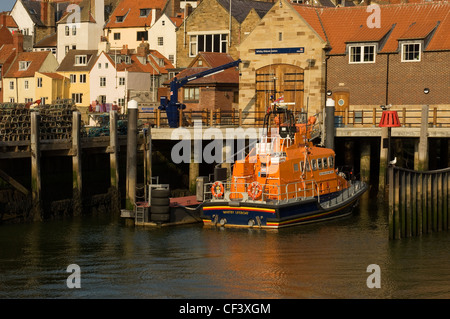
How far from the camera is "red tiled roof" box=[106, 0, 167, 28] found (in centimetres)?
9000

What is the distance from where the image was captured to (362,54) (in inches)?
1873

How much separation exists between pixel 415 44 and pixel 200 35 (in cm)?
2694

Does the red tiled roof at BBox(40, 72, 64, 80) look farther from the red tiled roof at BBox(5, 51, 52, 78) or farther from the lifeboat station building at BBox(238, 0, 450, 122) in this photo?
the lifeboat station building at BBox(238, 0, 450, 122)

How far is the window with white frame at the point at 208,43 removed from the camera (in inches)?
2714

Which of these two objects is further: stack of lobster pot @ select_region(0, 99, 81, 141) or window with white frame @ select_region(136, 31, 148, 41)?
window with white frame @ select_region(136, 31, 148, 41)

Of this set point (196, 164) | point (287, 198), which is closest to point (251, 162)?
point (287, 198)

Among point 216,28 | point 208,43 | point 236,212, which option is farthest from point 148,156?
point 208,43

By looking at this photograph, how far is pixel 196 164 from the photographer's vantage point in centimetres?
4131

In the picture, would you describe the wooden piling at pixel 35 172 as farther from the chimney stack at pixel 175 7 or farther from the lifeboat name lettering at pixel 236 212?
the chimney stack at pixel 175 7

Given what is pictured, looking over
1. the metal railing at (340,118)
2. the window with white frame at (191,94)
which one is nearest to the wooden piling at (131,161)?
the metal railing at (340,118)

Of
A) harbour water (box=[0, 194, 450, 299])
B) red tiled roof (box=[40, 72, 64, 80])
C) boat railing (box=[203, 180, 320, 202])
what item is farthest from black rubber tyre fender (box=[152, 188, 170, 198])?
red tiled roof (box=[40, 72, 64, 80])

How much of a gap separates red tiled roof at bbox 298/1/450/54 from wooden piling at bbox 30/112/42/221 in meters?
18.7

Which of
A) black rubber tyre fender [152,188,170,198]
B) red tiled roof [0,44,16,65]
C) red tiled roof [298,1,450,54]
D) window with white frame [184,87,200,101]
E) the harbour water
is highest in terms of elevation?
red tiled roof [0,44,16,65]

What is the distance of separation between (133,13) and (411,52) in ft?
164
